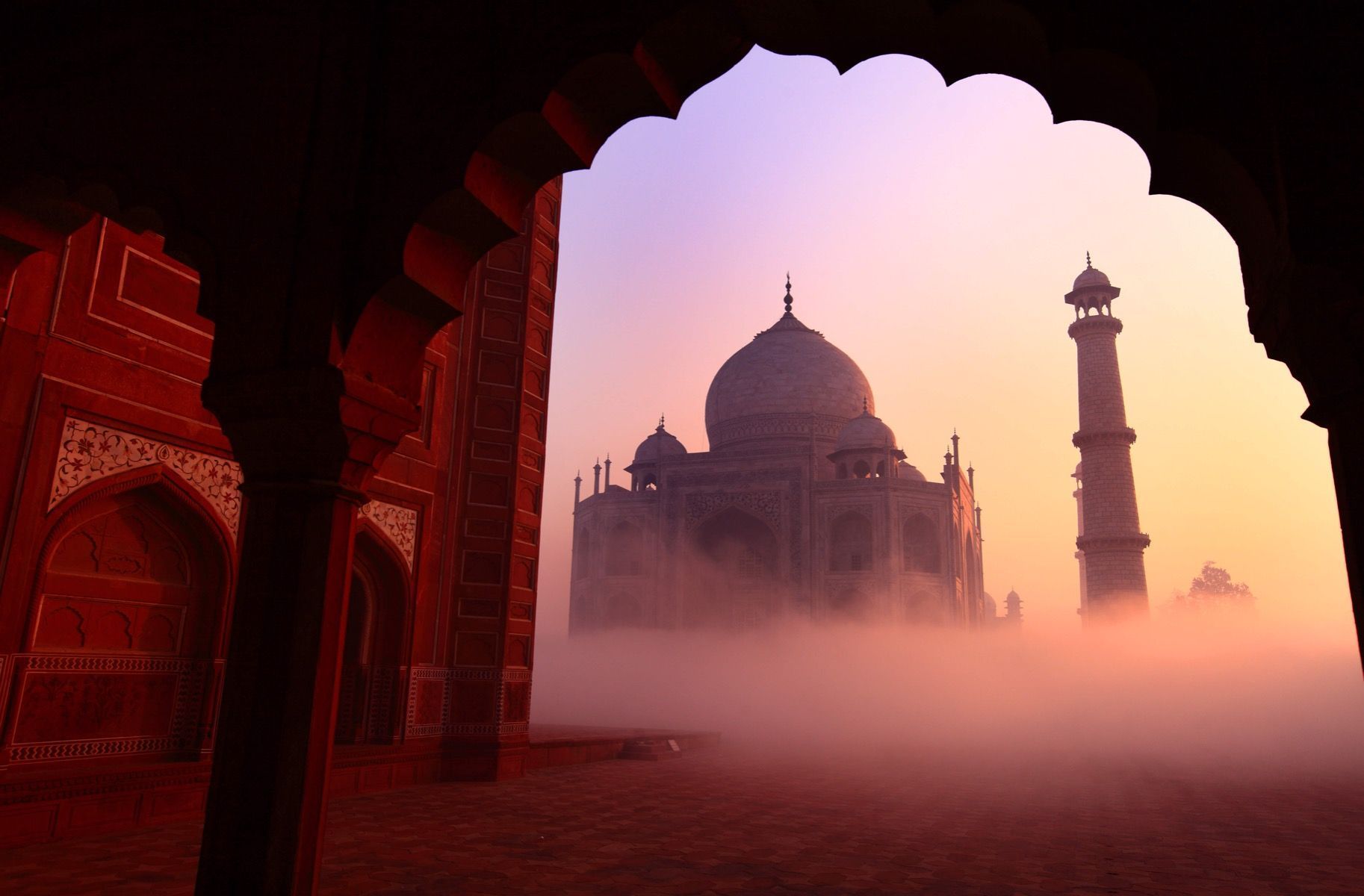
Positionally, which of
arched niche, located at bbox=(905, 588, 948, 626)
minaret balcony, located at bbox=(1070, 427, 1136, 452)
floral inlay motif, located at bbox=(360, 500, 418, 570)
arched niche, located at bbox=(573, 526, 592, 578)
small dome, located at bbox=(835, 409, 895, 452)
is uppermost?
small dome, located at bbox=(835, 409, 895, 452)

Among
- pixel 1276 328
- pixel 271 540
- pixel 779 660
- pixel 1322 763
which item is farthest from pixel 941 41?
pixel 779 660

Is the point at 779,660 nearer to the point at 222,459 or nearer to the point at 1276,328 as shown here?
the point at 222,459

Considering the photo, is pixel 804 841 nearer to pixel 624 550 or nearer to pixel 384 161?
pixel 384 161

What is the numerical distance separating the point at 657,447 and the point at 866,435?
7.38 meters

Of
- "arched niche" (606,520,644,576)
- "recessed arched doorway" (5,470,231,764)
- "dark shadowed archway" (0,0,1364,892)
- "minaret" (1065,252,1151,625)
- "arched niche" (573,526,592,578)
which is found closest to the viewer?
"dark shadowed archway" (0,0,1364,892)

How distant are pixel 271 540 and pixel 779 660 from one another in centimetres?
2290

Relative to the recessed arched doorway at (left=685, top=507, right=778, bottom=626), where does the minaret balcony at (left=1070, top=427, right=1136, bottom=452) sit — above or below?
above

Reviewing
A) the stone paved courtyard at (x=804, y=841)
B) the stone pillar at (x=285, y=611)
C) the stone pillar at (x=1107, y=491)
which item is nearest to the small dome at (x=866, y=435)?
the stone pillar at (x=1107, y=491)

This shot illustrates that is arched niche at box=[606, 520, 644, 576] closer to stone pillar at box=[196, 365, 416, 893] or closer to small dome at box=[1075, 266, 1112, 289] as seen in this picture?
small dome at box=[1075, 266, 1112, 289]

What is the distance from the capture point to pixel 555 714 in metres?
18.7

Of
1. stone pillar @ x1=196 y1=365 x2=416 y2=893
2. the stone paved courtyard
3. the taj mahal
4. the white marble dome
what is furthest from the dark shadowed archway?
the white marble dome

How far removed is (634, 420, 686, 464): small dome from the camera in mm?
31219

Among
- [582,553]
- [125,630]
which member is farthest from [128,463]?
[582,553]

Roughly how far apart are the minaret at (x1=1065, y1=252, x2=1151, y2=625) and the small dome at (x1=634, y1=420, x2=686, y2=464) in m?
13.2
